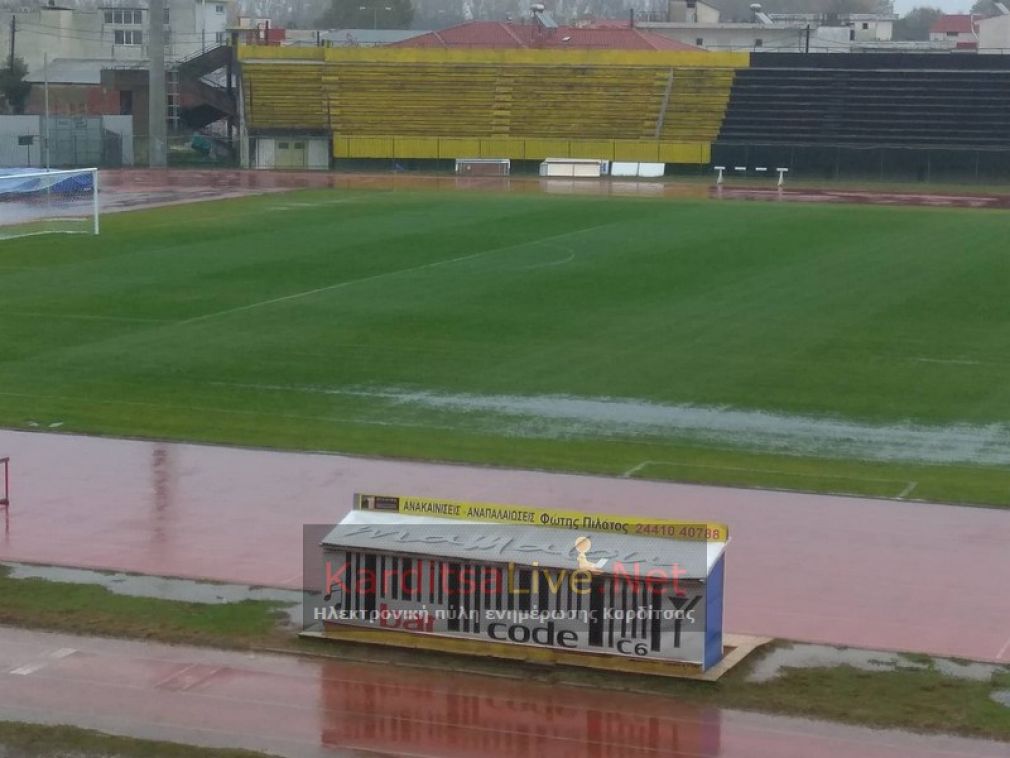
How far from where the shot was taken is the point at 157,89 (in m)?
74.5

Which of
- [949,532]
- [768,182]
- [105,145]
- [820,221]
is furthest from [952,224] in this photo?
[105,145]

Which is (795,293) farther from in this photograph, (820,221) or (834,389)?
(820,221)

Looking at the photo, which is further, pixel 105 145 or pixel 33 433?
pixel 105 145

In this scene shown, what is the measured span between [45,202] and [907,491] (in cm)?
3366

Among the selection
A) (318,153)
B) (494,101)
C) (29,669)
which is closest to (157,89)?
(318,153)

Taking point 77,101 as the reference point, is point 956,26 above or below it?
above

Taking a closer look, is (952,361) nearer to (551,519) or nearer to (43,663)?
(551,519)

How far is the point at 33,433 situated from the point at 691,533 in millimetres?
11556

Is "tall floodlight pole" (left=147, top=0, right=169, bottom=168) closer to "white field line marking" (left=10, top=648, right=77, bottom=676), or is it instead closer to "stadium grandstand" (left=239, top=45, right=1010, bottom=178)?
"stadium grandstand" (left=239, top=45, right=1010, bottom=178)

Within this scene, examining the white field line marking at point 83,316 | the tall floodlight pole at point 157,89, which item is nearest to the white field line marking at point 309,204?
the tall floodlight pole at point 157,89

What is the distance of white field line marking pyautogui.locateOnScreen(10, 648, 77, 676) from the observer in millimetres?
12891

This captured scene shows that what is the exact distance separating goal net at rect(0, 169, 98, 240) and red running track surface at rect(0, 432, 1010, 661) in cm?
2528

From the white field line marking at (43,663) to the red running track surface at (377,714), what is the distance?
16mm

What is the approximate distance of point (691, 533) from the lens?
12977 mm
